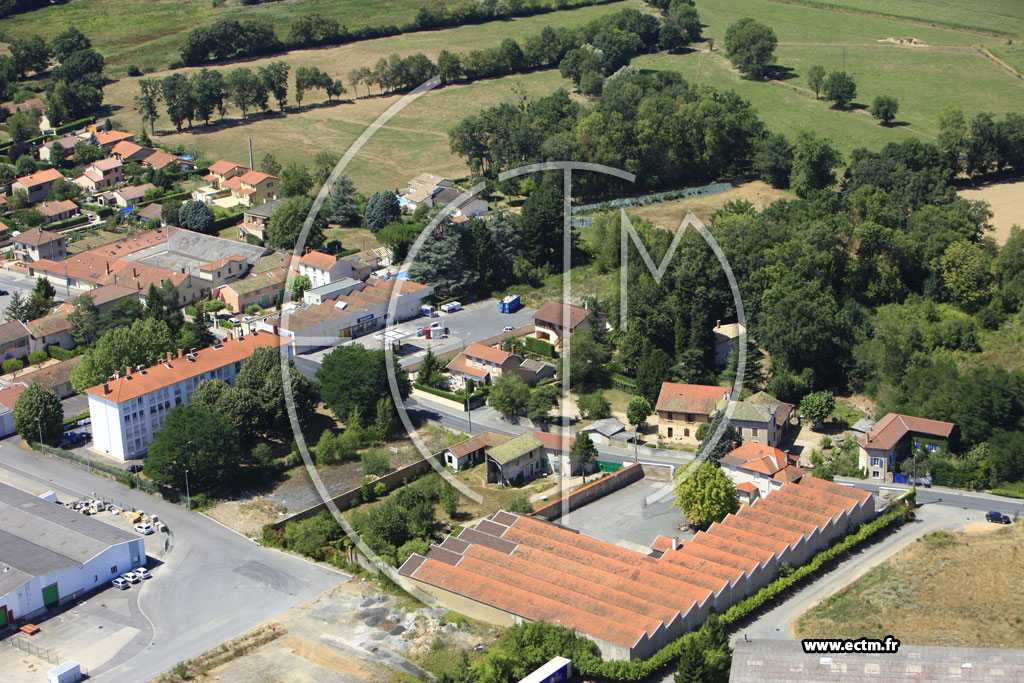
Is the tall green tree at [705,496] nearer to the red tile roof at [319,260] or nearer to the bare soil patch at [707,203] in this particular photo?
the red tile roof at [319,260]

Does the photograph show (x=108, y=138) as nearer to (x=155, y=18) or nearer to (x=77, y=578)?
(x=155, y=18)

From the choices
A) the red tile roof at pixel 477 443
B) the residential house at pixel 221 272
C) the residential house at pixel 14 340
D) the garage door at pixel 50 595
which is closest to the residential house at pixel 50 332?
the residential house at pixel 14 340

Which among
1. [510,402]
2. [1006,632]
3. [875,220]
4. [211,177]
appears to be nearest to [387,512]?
[510,402]

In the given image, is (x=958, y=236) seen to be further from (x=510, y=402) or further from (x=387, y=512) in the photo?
(x=387, y=512)

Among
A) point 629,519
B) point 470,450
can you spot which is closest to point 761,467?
point 629,519

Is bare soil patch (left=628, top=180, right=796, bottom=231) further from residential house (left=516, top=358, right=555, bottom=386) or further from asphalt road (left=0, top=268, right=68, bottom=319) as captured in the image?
asphalt road (left=0, top=268, right=68, bottom=319)

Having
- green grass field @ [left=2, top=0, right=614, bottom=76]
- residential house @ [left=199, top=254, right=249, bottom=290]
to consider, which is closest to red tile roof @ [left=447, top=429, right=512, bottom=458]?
residential house @ [left=199, top=254, right=249, bottom=290]
